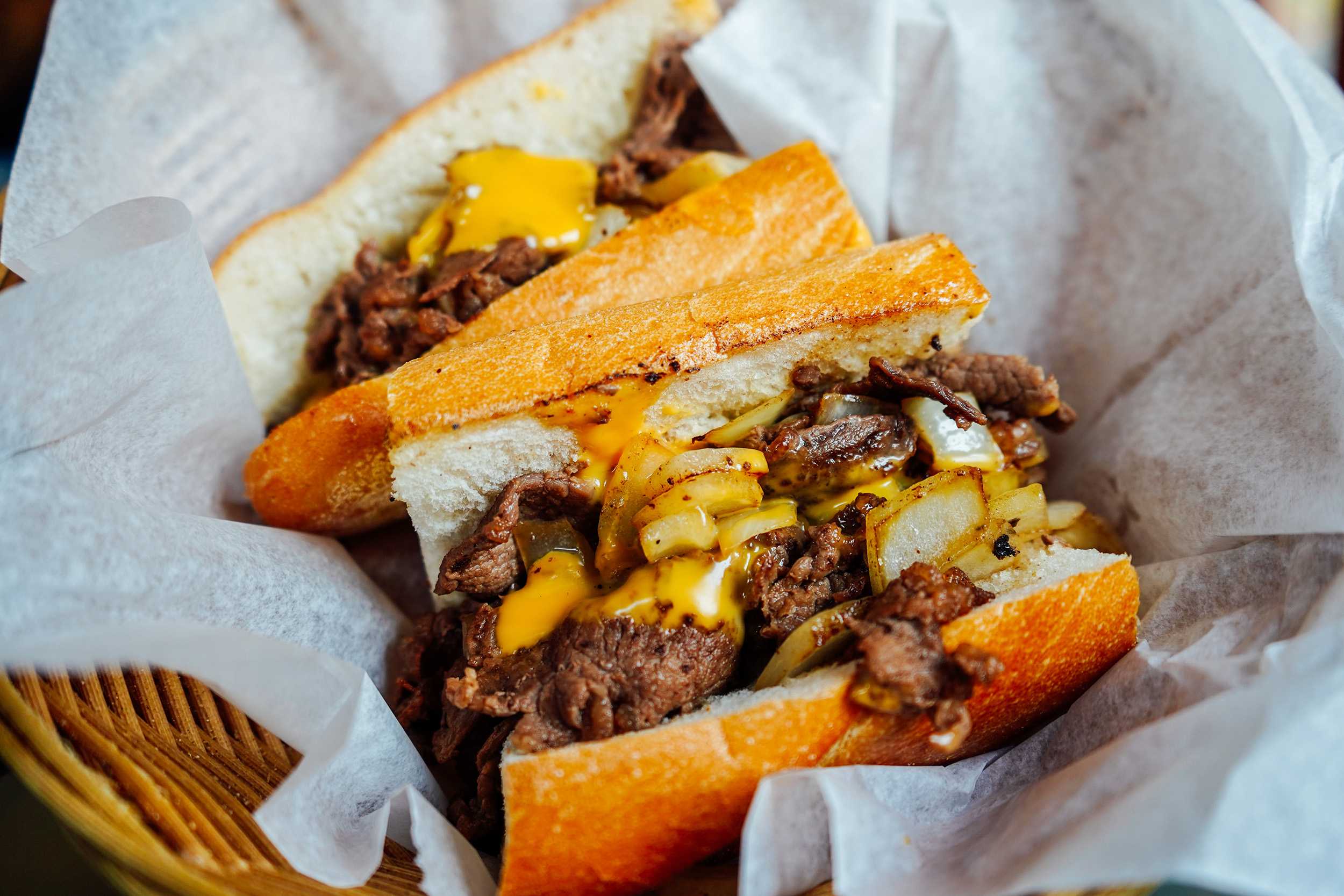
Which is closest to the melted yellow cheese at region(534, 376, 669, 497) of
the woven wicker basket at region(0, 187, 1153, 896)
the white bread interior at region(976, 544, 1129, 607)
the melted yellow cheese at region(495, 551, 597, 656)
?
the melted yellow cheese at region(495, 551, 597, 656)

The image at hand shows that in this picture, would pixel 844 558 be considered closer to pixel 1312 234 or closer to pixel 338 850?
pixel 338 850

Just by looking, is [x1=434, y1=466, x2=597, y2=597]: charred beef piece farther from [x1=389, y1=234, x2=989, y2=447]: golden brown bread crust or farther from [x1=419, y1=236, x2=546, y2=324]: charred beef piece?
[x1=419, y1=236, x2=546, y2=324]: charred beef piece

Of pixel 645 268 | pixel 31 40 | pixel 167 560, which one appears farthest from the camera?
pixel 31 40

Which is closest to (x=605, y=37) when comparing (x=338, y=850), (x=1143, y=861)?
(x=338, y=850)

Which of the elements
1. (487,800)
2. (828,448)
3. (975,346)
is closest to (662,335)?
(828,448)

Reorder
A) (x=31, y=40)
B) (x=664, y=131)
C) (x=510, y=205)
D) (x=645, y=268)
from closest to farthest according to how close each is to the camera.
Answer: (x=645, y=268) < (x=510, y=205) < (x=664, y=131) < (x=31, y=40)

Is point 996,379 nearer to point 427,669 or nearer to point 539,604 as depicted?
point 539,604

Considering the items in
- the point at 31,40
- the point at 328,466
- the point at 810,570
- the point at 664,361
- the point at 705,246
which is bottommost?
the point at 810,570

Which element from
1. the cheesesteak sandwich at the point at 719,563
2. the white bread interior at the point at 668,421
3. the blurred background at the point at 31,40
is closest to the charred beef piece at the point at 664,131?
the cheesesteak sandwich at the point at 719,563
